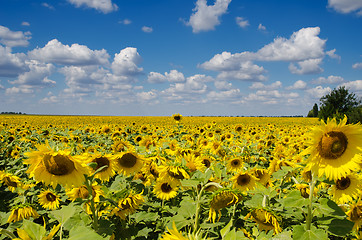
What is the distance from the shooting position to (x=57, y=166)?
1869 millimetres

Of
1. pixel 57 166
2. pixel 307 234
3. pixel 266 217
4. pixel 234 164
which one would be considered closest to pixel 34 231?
pixel 57 166

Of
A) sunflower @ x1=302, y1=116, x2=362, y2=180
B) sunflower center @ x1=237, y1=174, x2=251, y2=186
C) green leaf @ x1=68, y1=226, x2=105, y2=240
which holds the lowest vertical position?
sunflower center @ x1=237, y1=174, x2=251, y2=186

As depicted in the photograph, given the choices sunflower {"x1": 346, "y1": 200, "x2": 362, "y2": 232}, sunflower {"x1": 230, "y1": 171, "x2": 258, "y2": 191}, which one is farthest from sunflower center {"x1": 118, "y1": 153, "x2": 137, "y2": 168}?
sunflower {"x1": 346, "y1": 200, "x2": 362, "y2": 232}

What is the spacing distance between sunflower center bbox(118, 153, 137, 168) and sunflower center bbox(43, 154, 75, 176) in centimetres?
105

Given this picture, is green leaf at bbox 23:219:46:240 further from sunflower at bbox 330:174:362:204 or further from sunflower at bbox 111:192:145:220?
sunflower at bbox 330:174:362:204

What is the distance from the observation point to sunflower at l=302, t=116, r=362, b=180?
1.75m

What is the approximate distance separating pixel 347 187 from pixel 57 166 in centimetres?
249

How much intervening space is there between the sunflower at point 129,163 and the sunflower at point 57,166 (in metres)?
1.01

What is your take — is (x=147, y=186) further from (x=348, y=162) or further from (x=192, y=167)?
(x=348, y=162)

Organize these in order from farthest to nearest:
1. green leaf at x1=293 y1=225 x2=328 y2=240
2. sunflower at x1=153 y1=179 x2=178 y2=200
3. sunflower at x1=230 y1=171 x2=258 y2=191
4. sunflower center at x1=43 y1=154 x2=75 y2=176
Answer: sunflower at x1=230 y1=171 x2=258 y2=191, sunflower at x1=153 y1=179 x2=178 y2=200, sunflower center at x1=43 y1=154 x2=75 y2=176, green leaf at x1=293 y1=225 x2=328 y2=240

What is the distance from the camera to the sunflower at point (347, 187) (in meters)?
2.15

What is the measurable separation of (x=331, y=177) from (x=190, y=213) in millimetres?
1049

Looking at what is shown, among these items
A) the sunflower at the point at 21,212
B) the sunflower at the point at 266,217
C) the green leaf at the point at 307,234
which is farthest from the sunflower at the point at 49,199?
the green leaf at the point at 307,234

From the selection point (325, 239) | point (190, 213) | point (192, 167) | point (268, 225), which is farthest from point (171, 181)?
point (325, 239)
